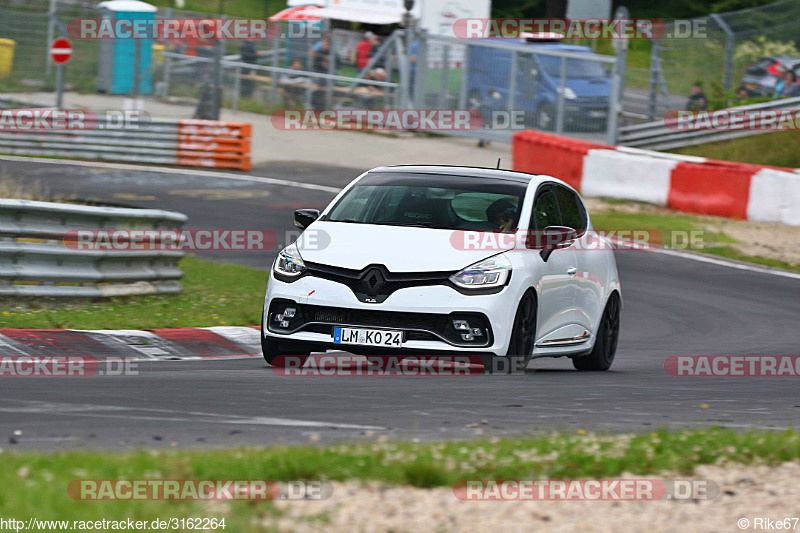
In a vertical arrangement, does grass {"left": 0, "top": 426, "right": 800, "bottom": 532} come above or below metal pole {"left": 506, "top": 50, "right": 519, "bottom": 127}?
below

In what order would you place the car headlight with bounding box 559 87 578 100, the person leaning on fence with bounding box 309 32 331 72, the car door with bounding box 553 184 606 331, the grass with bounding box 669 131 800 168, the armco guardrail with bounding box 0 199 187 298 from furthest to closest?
1. the person leaning on fence with bounding box 309 32 331 72
2. the car headlight with bounding box 559 87 578 100
3. the grass with bounding box 669 131 800 168
4. the armco guardrail with bounding box 0 199 187 298
5. the car door with bounding box 553 184 606 331

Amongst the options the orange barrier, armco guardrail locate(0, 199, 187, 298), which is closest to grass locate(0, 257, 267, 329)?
armco guardrail locate(0, 199, 187, 298)

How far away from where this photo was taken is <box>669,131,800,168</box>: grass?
24.4m

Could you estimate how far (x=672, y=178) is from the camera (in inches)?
866

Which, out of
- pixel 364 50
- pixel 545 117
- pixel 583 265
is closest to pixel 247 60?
pixel 364 50

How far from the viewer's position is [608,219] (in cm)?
2105

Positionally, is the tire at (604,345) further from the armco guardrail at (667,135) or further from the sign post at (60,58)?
the sign post at (60,58)

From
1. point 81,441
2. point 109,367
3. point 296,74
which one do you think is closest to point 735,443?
point 81,441

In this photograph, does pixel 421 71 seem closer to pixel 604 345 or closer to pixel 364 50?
pixel 364 50

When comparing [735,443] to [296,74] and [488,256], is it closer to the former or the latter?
[488,256]

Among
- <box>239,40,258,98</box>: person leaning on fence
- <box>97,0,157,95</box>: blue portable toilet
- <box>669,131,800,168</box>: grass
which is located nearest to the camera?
<box>669,131,800,168</box>: grass

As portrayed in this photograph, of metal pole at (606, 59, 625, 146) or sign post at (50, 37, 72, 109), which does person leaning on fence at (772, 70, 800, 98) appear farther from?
sign post at (50, 37, 72, 109)

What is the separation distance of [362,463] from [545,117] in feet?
79.1

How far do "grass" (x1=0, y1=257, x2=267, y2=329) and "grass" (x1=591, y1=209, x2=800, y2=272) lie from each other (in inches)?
283
